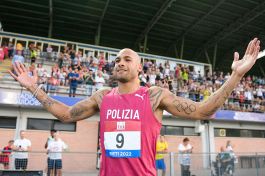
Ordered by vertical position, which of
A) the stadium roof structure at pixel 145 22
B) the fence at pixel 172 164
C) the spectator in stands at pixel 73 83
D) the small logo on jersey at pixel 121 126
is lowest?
the fence at pixel 172 164

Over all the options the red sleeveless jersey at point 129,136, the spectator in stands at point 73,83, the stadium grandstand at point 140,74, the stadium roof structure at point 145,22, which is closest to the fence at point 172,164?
the stadium grandstand at point 140,74

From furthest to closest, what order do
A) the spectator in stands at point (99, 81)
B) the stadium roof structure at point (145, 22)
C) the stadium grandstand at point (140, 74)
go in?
the stadium roof structure at point (145, 22), the spectator in stands at point (99, 81), the stadium grandstand at point (140, 74)

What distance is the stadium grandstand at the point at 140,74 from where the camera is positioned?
10.1 meters

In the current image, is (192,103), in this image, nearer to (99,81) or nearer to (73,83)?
(73,83)

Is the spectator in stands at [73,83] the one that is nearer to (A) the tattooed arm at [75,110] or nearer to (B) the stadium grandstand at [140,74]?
(B) the stadium grandstand at [140,74]

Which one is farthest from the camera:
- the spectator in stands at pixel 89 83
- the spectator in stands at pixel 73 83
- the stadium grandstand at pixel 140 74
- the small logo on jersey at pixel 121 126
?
the spectator in stands at pixel 89 83

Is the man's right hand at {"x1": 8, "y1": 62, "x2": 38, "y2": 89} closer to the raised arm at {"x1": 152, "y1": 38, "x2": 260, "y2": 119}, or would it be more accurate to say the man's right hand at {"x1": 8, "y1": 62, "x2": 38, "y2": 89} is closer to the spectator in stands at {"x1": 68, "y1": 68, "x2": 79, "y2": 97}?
the raised arm at {"x1": 152, "y1": 38, "x2": 260, "y2": 119}

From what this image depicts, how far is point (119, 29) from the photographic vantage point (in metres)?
25.8

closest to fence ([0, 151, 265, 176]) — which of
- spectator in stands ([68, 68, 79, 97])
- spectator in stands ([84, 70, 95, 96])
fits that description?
spectator in stands ([68, 68, 79, 97])

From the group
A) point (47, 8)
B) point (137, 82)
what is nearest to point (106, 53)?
point (47, 8)

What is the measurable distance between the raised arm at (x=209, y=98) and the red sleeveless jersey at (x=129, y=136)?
17cm

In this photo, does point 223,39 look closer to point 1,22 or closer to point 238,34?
point 238,34

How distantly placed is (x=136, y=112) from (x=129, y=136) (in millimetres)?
215

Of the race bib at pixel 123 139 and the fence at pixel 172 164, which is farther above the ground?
the race bib at pixel 123 139
